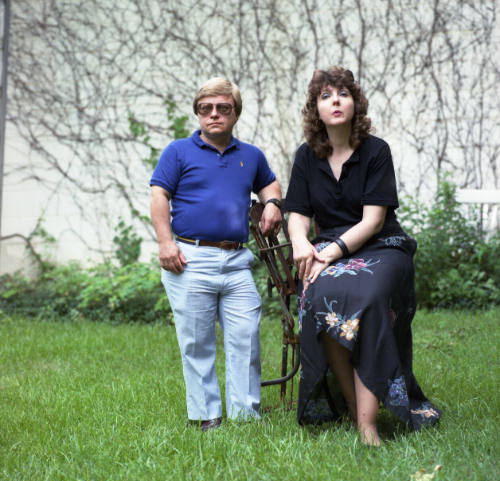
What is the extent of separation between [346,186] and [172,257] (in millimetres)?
833

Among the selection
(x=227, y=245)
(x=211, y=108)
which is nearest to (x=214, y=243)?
(x=227, y=245)

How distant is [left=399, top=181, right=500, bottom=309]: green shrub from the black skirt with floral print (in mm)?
2666

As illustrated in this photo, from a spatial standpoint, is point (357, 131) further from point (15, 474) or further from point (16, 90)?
point (16, 90)

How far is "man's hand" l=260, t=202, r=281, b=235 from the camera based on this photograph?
294 centimetres

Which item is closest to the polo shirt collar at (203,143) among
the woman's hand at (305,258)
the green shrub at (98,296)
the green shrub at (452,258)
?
the woman's hand at (305,258)

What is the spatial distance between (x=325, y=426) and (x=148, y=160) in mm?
4498

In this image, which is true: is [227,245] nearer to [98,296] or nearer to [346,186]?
[346,186]

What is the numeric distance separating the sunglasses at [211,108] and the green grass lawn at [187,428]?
1.42 meters

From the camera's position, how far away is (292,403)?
3.14 metres

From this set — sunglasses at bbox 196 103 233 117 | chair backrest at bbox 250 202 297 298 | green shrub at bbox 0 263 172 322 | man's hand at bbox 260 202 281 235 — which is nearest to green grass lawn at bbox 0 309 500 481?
chair backrest at bbox 250 202 297 298

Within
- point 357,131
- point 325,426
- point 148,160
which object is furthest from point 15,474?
point 148,160

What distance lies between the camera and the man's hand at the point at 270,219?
9.64 ft

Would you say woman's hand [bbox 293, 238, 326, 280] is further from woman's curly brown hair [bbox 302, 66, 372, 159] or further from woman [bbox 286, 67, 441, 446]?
woman's curly brown hair [bbox 302, 66, 372, 159]

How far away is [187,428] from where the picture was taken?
2744 mm
